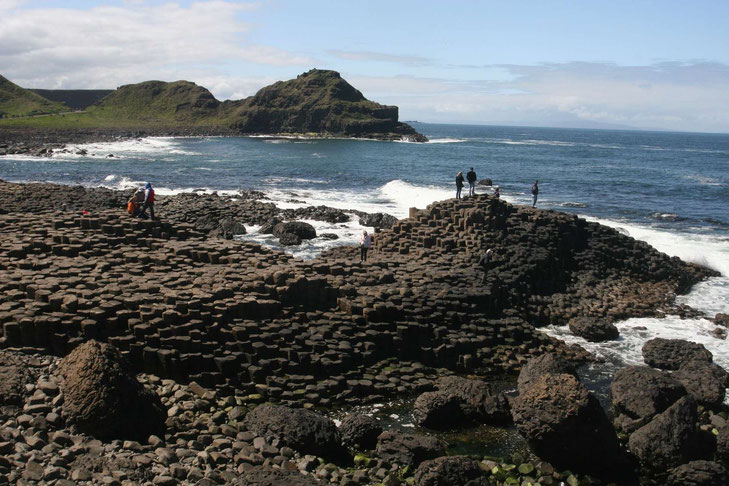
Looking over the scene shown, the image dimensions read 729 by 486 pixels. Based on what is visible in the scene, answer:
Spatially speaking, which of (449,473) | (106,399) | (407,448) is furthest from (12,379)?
(449,473)

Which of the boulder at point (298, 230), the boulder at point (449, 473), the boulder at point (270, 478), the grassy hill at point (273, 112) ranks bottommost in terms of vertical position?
the boulder at point (449, 473)

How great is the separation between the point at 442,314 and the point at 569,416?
235 inches

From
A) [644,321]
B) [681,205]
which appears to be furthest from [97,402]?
[681,205]

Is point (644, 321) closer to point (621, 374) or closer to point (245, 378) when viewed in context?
point (621, 374)

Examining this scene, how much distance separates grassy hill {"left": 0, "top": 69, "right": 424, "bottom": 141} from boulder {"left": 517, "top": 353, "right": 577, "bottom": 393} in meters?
116

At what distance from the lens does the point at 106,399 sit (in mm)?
10773

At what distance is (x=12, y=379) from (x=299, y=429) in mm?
5469

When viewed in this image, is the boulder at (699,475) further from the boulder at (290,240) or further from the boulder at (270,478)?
the boulder at (290,240)

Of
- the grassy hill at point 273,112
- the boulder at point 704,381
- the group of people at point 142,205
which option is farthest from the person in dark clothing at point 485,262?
the grassy hill at point 273,112

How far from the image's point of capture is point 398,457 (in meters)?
11.0

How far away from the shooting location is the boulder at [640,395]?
12.8 m

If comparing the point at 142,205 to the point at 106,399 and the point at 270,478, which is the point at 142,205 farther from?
the point at 270,478

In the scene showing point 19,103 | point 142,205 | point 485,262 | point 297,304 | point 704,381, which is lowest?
point 704,381

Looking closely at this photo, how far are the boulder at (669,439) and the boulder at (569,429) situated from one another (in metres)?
0.59
